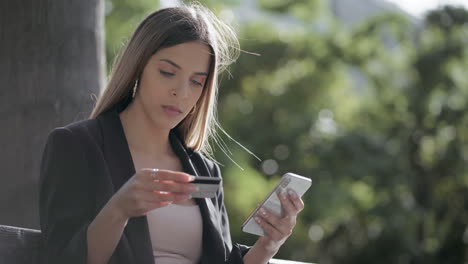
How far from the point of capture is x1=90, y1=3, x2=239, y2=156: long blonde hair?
2621mm

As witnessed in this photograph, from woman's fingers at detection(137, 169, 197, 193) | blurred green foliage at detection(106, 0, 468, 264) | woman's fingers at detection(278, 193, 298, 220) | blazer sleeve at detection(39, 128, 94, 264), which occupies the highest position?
woman's fingers at detection(137, 169, 197, 193)

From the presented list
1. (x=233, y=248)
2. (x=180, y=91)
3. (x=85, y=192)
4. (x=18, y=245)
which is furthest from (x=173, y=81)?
(x=18, y=245)

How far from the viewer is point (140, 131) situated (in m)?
2.72

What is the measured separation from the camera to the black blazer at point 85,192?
2.26m

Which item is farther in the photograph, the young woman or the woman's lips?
the woman's lips

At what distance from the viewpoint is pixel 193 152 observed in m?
2.96

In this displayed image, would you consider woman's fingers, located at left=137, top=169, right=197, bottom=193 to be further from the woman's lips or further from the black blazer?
the woman's lips

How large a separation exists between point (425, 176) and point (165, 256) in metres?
12.2

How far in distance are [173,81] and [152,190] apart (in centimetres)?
69

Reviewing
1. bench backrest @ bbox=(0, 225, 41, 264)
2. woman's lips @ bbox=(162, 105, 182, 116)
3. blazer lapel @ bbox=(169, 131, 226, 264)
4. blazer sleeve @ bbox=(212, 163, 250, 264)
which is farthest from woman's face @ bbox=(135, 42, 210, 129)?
bench backrest @ bbox=(0, 225, 41, 264)

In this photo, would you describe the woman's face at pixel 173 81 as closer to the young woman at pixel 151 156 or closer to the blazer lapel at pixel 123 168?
the young woman at pixel 151 156

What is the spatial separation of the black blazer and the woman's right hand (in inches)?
8.9

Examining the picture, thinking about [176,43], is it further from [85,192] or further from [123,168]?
[85,192]

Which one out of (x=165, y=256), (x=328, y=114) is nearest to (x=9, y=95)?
(x=165, y=256)
